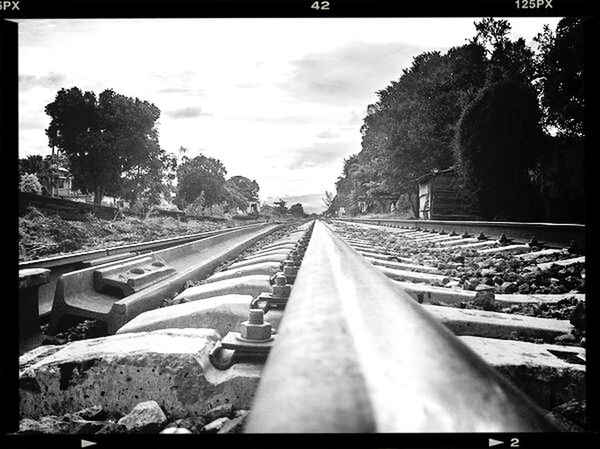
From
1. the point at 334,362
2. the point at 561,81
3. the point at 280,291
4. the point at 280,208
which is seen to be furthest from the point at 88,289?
the point at 280,208

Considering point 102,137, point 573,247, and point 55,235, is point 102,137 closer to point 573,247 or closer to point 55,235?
point 55,235

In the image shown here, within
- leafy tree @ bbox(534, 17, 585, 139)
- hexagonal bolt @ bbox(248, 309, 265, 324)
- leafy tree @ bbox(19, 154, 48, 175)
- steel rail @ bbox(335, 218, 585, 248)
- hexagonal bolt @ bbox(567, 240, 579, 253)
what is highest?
leafy tree @ bbox(534, 17, 585, 139)

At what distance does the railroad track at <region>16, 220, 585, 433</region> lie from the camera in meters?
0.43

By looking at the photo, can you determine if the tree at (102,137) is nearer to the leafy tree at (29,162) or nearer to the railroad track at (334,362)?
the leafy tree at (29,162)

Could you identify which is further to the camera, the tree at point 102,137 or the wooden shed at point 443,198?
the wooden shed at point 443,198

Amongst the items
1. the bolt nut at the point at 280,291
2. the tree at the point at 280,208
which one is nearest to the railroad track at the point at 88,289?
the bolt nut at the point at 280,291

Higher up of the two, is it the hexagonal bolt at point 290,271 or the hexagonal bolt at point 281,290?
the hexagonal bolt at point 290,271

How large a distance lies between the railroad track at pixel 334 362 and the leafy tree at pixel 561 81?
90cm

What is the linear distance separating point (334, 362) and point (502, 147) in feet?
12.2

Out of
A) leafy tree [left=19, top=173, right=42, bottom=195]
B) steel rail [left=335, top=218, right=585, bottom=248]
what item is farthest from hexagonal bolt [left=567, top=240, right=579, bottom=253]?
leafy tree [left=19, top=173, right=42, bottom=195]

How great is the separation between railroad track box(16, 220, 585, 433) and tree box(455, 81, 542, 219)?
5.58ft

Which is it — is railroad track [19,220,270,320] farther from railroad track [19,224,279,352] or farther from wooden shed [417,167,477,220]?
wooden shed [417,167,477,220]

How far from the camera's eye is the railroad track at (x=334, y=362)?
43 cm

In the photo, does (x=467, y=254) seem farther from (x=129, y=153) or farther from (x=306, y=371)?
(x=306, y=371)
